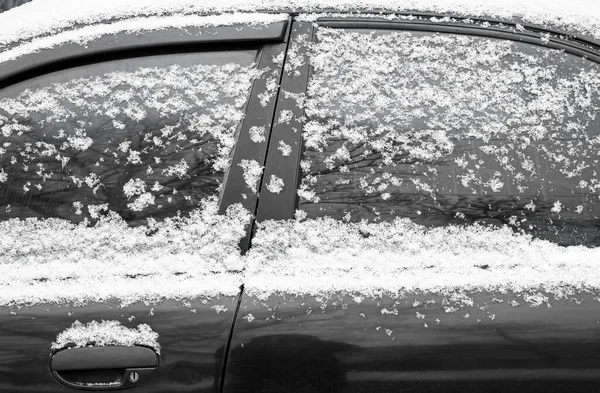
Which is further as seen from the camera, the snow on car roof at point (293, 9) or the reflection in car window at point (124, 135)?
the snow on car roof at point (293, 9)

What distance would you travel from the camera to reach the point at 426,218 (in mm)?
1592

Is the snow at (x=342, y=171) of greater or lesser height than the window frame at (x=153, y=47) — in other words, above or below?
below

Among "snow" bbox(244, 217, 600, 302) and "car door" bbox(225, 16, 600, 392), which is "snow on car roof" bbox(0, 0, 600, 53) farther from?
"snow" bbox(244, 217, 600, 302)

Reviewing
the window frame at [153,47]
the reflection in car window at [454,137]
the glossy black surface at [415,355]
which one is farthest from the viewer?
Result: the window frame at [153,47]

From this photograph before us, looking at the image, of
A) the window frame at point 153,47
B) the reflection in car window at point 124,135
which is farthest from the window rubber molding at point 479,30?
the reflection in car window at point 124,135

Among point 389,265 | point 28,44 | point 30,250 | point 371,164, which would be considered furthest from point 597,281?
point 28,44

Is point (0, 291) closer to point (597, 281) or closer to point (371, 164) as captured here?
point (371, 164)

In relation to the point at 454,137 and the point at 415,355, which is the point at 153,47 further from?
the point at 415,355

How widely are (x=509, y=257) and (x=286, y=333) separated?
580 mm

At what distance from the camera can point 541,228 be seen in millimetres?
1596

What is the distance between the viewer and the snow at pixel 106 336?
1.48m

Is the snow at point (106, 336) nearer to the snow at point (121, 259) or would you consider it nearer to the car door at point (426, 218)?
the snow at point (121, 259)

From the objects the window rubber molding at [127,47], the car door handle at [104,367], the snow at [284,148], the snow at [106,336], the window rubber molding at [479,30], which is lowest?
the car door handle at [104,367]

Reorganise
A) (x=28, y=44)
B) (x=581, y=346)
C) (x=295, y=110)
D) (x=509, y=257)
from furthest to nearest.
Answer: (x=28, y=44)
(x=295, y=110)
(x=509, y=257)
(x=581, y=346)
